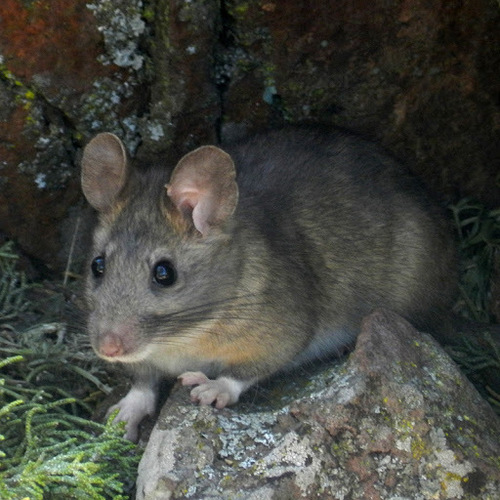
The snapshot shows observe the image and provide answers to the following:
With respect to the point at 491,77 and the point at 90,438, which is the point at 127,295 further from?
the point at 491,77

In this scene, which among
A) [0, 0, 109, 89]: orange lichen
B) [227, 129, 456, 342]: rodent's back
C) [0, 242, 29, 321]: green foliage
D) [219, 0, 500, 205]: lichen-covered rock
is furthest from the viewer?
[0, 242, 29, 321]: green foliage

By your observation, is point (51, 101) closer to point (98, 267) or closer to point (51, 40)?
point (51, 40)

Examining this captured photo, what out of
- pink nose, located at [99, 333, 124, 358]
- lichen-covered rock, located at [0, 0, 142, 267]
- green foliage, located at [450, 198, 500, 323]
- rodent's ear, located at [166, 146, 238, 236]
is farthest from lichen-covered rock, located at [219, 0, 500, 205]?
pink nose, located at [99, 333, 124, 358]

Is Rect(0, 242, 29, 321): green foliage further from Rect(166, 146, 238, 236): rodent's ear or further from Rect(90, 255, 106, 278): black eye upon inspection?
Rect(166, 146, 238, 236): rodent's ear

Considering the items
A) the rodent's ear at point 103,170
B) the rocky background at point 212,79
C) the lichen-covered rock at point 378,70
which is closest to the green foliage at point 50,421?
the rocky background at point 212,79

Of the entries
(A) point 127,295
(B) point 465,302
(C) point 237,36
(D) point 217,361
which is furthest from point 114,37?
(B) point 465,302

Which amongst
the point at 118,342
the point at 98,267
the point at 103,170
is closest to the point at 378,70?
the point at 103,170

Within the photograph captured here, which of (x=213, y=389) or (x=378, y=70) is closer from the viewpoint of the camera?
(x=213, y=389)
